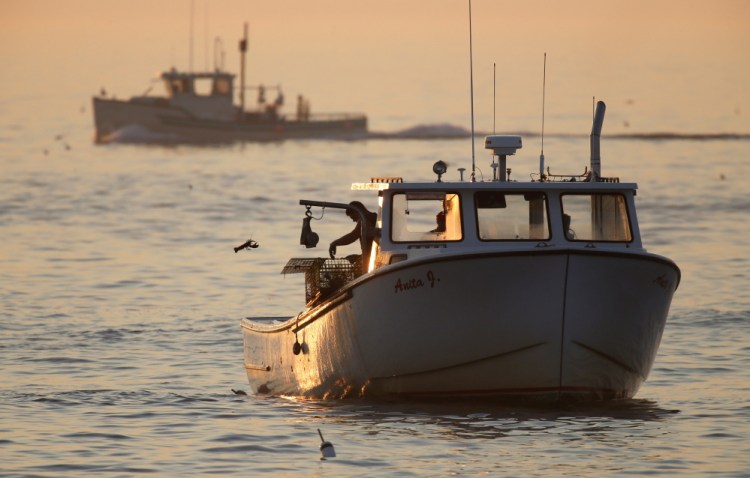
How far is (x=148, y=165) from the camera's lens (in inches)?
4348

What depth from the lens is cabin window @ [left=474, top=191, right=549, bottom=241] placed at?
23.1m

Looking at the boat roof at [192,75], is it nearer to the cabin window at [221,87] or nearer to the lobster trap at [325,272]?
the cabin window at [221,87]

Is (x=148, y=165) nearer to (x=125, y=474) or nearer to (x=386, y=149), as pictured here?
(x=386, y=149)

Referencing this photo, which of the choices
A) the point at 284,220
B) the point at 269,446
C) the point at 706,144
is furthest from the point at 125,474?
the point at 706,144

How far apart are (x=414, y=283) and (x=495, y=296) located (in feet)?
3.36

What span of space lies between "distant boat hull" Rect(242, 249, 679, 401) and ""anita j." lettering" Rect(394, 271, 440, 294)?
0.04ft

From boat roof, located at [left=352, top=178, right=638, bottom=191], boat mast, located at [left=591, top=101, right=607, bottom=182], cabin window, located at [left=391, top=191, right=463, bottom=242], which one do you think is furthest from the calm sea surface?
boat mast, located at [left=591, top=101, right=607, bottom=182]

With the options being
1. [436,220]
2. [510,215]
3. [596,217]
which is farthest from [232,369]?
[596,217]

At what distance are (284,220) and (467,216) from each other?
4438 cm

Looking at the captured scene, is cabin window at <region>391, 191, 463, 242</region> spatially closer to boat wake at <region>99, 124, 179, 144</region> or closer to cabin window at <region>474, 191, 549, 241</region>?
cabin window at <region>474, 191, 549, 241</region>

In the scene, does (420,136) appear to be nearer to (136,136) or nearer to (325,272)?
(136,136)

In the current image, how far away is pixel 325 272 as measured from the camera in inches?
947

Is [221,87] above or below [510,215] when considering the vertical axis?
above

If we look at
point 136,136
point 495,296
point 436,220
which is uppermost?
point 436,220
